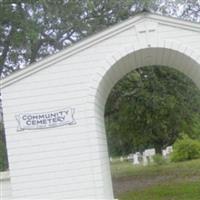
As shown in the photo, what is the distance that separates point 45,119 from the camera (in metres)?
11.1

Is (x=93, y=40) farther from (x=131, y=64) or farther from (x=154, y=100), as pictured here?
(x=154, y=100)

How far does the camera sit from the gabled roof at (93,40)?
1120 centimetres

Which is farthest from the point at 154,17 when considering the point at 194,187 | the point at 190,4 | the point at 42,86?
the point at 190,4

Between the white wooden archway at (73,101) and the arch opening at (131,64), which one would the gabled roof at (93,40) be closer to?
the white wooden archway at (73,101)

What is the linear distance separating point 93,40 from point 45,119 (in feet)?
6.33

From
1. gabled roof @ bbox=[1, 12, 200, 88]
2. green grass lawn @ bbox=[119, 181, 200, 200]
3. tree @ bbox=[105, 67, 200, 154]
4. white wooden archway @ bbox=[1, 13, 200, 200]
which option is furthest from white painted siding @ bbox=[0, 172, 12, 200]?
tree @ bbox=[105, 67, 200, 154]

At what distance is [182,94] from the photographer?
23.8 meters

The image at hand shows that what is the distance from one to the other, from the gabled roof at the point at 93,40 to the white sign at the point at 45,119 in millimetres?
837

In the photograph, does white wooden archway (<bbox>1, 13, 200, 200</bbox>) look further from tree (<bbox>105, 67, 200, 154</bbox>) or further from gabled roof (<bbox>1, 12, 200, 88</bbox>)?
tree (<bbox>105, 67, 200, 154</bbox>)

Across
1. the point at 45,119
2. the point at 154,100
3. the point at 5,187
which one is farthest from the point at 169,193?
the point at 45,119

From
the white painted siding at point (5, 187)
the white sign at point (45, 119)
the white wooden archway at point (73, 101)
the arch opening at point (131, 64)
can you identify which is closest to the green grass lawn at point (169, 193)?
the arch opening at point (131, 64)

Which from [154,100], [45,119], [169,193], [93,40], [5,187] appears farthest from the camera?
[154,100]

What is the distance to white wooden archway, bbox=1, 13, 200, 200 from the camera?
11.0m

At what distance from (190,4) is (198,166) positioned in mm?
9231
